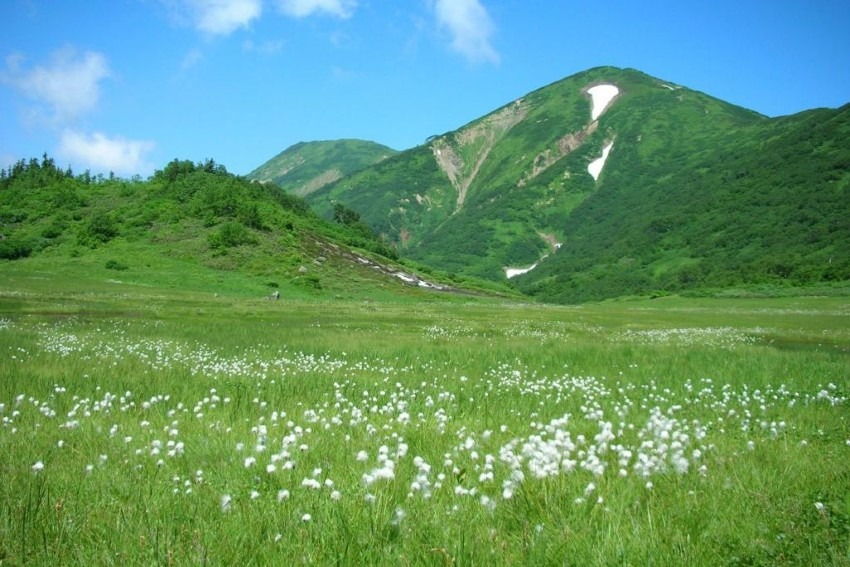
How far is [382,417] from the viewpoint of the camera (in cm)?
967

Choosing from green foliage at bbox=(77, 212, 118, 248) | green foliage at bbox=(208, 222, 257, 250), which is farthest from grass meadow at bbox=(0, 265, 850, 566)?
green foliage at bbox=(77, 212, 118, 248)

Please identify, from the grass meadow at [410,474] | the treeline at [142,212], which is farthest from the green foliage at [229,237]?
the grass meadow at [410,474]

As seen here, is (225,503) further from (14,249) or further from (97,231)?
(97,231)

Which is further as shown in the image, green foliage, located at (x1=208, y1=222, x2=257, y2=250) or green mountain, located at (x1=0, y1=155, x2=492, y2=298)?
green foliage, located at (x1=208, y1=222, x2=257, y2=250)

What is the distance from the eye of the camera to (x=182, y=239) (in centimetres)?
9188

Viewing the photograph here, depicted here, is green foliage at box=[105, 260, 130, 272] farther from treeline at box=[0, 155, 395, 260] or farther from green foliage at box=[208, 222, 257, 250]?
green foliage at box=[208, 222, 257, 250]

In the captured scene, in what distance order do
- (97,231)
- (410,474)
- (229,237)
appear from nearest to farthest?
(410,474) → (97,231) → (229,237)

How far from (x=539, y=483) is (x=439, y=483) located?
1017 millimetres

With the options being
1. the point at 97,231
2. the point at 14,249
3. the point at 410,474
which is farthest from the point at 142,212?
the point at 410,474

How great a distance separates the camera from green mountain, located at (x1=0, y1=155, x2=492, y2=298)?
78.9 metres

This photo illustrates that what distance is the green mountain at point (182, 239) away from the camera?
78938mm

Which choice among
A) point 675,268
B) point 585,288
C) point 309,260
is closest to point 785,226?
point 675,268

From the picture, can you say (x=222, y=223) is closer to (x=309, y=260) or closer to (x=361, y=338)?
(x=309, y=260)

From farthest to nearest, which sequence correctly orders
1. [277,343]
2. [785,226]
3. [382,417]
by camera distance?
[785,226] → [277,343] → [382,417]
